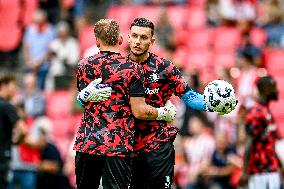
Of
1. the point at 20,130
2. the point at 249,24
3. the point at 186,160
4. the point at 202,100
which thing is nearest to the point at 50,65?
the point at 249,24

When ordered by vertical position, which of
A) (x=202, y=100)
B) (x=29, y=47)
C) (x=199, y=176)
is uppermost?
(x=29, y=47)

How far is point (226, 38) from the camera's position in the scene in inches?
757

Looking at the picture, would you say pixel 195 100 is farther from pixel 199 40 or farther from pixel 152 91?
pixel 199 40

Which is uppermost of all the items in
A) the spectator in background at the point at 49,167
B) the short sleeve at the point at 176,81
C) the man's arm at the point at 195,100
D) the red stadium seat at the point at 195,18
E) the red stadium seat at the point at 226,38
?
the red stadium seat at the point at 195,18

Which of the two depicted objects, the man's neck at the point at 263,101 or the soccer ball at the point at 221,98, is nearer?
the soccer ball at the point at 221,98

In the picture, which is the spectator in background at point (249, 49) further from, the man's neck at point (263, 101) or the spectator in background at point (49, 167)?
the man's neck at point (263, 101)

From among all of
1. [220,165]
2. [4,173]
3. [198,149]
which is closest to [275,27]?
[198,149]

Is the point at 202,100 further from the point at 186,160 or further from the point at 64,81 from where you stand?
the point at 64,81

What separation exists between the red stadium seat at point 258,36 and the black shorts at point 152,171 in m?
9.33

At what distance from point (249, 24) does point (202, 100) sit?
9325 millimetres

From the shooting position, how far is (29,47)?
814 inches

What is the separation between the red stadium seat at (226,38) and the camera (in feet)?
62.5

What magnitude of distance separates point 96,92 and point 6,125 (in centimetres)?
361

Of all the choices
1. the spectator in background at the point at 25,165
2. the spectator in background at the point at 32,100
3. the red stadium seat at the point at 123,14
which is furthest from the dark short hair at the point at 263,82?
the red stadium seat at the point at 123,14
